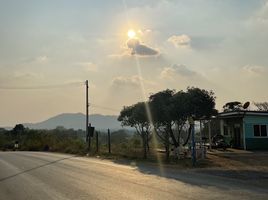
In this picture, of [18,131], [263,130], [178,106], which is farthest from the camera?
[18,131]

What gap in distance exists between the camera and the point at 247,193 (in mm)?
13547

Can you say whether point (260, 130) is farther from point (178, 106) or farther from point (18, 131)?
point (18, 131)

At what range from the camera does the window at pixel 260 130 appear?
44875 millimetres

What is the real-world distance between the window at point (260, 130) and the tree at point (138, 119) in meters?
11.4

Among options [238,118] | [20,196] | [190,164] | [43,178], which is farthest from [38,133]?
[20,196]

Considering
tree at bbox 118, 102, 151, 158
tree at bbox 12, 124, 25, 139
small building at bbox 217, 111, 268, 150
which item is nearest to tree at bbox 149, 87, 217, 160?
tree at bbox 118, 102, 151, 158

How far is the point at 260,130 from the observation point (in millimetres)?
45062

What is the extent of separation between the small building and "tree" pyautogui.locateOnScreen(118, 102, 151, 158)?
8963 millimetres

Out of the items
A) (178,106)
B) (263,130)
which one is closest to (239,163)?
(178,106)

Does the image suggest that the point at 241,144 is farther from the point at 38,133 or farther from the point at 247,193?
the point at 38,133

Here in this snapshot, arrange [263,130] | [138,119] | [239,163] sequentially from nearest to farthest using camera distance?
[239,163] < [138,119] < [263,130]

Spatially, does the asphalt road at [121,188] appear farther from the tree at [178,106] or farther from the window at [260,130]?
the window at [260,130]

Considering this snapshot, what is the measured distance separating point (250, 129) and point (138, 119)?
12.8m

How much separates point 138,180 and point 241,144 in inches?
1152
